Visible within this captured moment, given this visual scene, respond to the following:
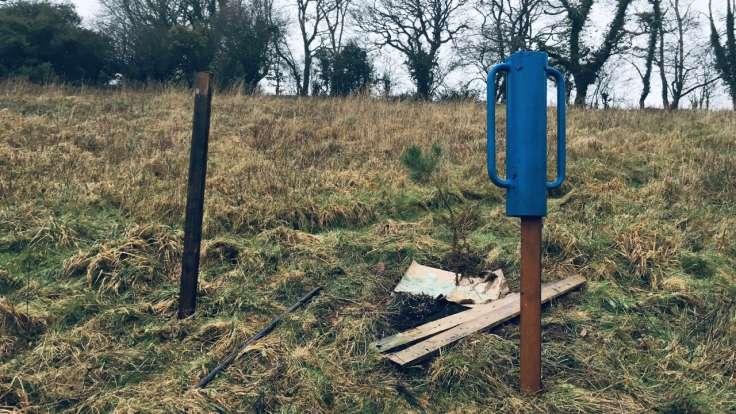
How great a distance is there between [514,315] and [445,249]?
49.6 inches

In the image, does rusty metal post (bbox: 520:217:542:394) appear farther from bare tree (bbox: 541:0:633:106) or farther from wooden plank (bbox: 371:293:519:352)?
bare tree (bbox: 541:0:633:106)

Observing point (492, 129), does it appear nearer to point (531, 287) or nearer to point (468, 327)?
point (531, 287)

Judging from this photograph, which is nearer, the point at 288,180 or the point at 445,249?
the point at 445,249

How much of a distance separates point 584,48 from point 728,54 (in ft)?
18.1

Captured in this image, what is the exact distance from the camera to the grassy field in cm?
302

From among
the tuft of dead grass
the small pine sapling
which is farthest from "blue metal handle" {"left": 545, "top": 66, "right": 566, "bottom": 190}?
the tuft of dead grass

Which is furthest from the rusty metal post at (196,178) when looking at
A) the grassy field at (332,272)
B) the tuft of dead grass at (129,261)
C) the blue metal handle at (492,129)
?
the blue metal handle at (492,129)

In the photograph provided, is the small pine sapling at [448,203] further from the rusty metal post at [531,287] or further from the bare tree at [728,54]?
the bare tree at [728,54]

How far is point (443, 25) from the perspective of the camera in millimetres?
24688

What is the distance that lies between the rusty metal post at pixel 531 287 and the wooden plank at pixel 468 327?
0.66 m

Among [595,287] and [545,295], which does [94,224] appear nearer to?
[545,295]

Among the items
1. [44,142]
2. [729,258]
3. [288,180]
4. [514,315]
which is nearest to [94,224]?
[288,180]

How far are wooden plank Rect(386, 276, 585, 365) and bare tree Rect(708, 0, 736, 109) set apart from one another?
19.3 m

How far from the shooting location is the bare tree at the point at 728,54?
19109 mm
